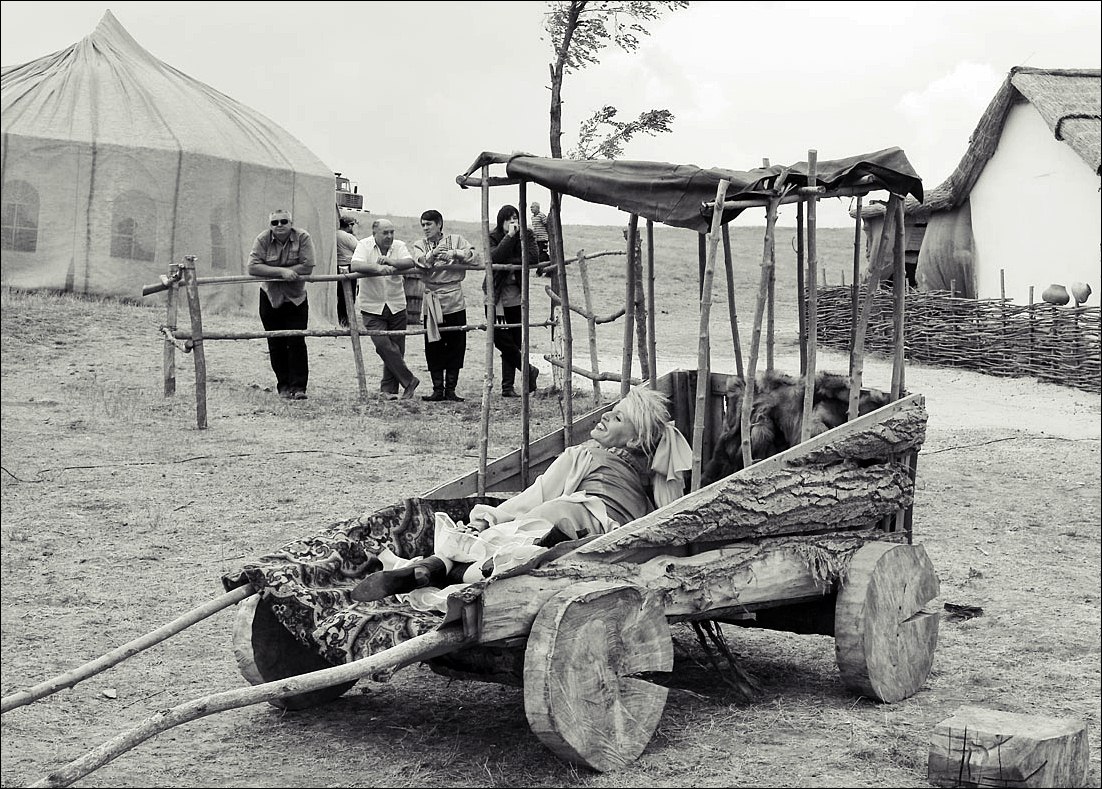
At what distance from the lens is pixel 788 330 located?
1750 centimetres

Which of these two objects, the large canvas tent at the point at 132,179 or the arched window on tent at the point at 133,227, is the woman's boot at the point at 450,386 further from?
the arched window on tent at the point at 133,227

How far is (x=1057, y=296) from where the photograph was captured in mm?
12938

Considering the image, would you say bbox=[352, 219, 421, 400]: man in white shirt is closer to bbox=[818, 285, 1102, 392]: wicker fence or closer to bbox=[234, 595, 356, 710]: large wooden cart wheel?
bbox=[818, 285, 1102, 392]: wicker fence

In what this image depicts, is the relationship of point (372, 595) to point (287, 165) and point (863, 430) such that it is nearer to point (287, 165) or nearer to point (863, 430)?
point (863, 430)

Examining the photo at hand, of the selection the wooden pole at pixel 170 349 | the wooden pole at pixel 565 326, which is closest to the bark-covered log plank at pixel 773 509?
the wooden pole at pixel 565 326

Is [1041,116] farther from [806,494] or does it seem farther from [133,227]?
[806,494]

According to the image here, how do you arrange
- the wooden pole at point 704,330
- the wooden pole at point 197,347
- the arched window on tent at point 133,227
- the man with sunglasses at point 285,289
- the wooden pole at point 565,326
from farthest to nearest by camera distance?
the arched window on tent at point 133,227 < the man with sunglasses at point 285,289 < the wooden pole at point 197,347 < the wooden pole at point 565,326 < the wooden pole at point 704,330

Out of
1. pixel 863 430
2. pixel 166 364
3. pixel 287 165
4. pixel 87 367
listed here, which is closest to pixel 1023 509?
pixel 863 430

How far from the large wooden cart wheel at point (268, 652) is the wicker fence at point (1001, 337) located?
7.72m

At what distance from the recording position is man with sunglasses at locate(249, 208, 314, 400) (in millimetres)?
9289

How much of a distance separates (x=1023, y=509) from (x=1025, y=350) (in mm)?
5963

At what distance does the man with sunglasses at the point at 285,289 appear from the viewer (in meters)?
9.29

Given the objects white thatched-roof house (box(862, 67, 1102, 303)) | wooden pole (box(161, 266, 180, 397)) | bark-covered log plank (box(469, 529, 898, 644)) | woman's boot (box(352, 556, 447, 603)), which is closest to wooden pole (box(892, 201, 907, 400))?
bark-covered log plank (box(469, 529, 898, 644))

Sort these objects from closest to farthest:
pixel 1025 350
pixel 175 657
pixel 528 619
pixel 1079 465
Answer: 1. pixel 528 619
2. pixel 175 657
3. pixel 1079 465
4. pixel 1025 350
